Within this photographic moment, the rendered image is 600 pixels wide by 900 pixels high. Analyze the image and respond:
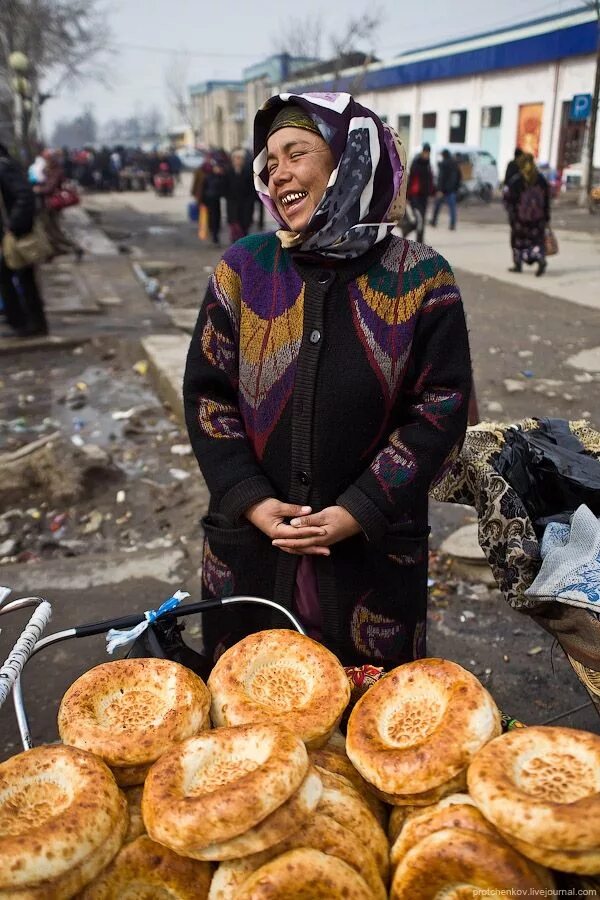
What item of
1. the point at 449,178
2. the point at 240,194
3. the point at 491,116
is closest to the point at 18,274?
the point at 240,194

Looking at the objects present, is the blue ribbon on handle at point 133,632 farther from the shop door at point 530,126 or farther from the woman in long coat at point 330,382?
the shop door at point 530,126

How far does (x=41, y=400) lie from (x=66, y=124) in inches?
5869

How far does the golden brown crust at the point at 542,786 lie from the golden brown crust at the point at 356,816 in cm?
18

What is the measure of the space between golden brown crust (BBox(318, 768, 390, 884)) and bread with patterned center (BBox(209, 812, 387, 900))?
0.06ft

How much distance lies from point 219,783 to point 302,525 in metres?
0.74

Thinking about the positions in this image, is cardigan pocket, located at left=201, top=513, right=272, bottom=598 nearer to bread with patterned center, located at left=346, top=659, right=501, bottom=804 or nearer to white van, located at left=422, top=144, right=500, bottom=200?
bread with patterned center, located at left=346, top=659, right=501, bottom=804

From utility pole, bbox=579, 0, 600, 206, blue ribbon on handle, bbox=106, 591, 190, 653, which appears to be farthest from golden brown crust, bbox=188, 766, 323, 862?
utility pole, bbox=579, 0, 600, 206

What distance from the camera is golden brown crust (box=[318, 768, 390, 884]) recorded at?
1.08m

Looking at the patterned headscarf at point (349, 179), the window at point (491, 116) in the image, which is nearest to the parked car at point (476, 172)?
the window at point (491, 116)

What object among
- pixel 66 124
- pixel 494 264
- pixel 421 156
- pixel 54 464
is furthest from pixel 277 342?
pixel 66 124

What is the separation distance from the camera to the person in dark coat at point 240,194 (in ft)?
44.9

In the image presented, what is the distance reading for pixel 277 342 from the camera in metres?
1.75

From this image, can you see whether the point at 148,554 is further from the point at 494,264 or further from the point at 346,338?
the point at 494,264

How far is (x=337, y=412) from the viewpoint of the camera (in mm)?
1741
